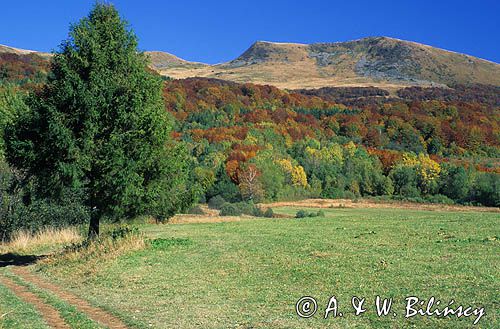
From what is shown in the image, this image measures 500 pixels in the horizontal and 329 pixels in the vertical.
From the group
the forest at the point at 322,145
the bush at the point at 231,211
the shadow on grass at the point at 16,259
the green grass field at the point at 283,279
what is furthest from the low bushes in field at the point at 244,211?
the green grass field at the point at 283,279

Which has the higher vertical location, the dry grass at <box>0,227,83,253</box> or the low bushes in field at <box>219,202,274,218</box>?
the dry grass at <box>0,227,83,253</box>

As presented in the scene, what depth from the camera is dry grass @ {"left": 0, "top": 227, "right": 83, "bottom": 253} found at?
27.5 metres

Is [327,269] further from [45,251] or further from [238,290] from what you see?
[45,251]

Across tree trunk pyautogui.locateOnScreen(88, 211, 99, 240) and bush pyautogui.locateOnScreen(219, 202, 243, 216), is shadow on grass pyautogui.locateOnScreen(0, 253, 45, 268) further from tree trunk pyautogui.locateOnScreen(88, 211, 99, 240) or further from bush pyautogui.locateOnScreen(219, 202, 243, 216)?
bush pyautogui.locateOnScreen(219, 202, 243, 216)

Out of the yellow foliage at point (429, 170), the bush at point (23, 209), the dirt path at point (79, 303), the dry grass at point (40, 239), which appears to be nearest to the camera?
the dirt path at point (79, 303)

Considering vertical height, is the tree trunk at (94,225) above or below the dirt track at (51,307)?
above

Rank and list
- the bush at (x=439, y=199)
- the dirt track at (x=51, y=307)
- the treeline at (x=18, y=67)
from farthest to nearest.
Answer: the treeline at (x=18, y=67) → the bush at (x=439, y=199) → the dirt track at (x=51, y=307)

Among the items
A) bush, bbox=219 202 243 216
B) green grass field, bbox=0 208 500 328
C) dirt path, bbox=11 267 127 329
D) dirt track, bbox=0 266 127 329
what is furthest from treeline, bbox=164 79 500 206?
dirt track, bbox=0 266 127 329

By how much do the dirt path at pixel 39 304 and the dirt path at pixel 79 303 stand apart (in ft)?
1.88

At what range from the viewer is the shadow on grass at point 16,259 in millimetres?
22623

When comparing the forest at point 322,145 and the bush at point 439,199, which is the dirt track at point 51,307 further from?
the bush at point 439,199

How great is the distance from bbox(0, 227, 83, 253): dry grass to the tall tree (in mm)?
6466

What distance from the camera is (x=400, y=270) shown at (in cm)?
1474

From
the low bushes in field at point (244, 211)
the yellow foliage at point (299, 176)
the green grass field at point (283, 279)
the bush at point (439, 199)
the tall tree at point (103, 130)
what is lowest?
the bush at point (439, 199)
